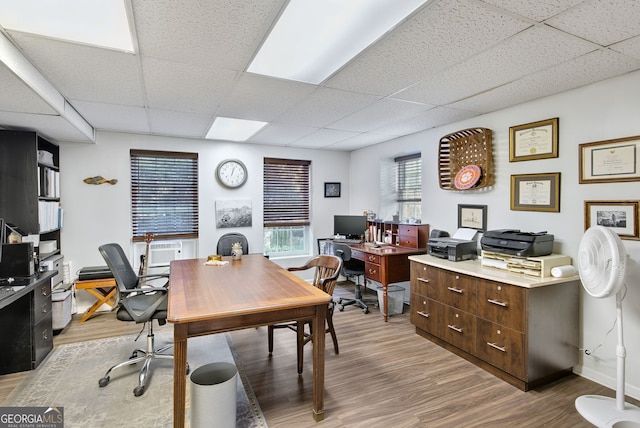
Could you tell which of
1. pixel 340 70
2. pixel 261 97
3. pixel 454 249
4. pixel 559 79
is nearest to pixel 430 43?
pixel 340 70

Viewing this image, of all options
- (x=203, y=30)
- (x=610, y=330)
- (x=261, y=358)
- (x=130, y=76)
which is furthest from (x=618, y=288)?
(x=130, y=76)

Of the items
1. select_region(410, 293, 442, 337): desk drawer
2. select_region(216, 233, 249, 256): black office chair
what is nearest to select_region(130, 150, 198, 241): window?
select_region(216, 233, 249, 256): black office chair

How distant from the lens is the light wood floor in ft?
6.94

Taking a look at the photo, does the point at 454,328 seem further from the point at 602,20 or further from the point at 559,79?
the point at 602,20

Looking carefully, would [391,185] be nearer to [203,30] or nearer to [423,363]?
[423,363]

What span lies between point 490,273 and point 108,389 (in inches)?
122

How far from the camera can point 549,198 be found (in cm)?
282

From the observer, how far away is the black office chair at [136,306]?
248cm

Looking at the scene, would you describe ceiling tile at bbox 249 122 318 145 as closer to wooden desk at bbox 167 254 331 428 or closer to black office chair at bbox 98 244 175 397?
wooden desk at bbox 167 254 331 428

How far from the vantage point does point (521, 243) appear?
267 cm

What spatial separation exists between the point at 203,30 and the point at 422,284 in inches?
114

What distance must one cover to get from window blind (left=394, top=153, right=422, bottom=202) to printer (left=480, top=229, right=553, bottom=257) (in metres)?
1.68

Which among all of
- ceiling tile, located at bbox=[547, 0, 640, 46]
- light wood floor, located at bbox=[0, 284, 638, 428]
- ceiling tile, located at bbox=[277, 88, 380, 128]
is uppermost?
ceiling tile, located at bbox=[277, 88, 380, 128]

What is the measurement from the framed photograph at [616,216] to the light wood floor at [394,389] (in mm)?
1200
